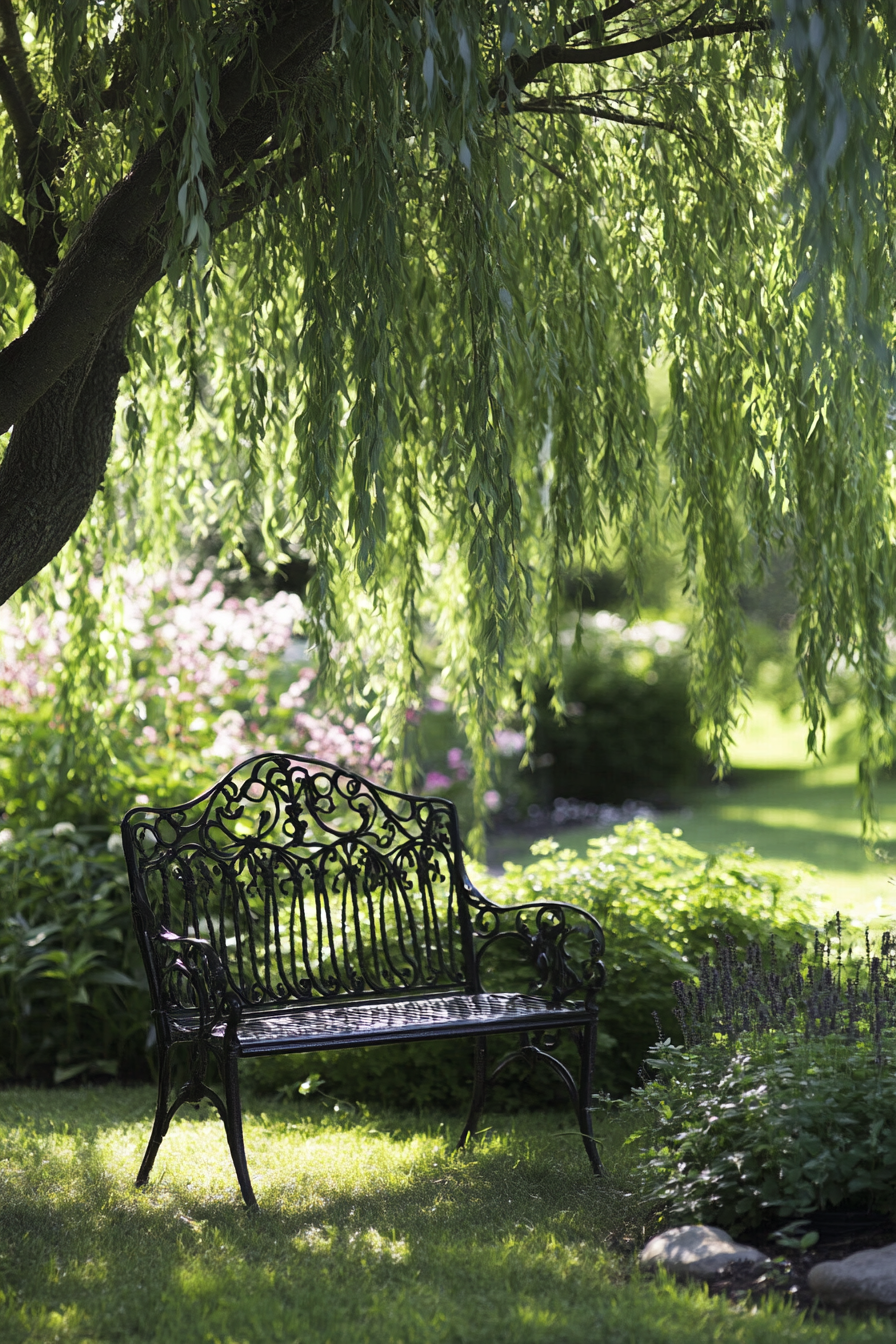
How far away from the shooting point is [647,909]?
517cm

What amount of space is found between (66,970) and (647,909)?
94.3 inches

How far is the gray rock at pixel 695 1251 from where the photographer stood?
3088 mm

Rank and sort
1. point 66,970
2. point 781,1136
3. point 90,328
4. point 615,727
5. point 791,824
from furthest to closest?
point 615,727, point 791,824, point 66,970, point 90,328, point 781,1136

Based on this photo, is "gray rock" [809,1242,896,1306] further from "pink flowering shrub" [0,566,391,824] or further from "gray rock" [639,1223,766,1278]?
"pink flowering shrub" [0,566,391,824]

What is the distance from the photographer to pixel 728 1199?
329 cm

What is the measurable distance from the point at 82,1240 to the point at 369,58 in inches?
124

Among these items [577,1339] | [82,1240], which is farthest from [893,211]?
[82,1240]

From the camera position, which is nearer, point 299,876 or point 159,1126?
point 159,1126

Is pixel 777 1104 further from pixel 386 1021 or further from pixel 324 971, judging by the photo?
pixel 324 971

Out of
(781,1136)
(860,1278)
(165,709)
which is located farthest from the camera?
(165,709)

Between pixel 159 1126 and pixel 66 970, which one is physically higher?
pixel 66 970

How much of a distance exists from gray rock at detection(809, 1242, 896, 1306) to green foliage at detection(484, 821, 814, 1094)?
1655mm

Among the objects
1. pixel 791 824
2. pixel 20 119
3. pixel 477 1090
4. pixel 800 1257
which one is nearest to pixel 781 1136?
pixel 800 1257

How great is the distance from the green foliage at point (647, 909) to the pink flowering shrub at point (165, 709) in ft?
3.47
